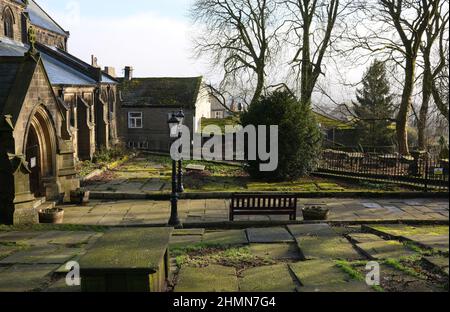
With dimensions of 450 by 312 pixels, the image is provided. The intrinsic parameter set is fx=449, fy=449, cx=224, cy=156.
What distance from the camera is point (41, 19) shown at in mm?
40188

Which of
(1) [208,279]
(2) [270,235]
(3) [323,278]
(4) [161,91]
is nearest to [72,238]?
(2) [270,235]

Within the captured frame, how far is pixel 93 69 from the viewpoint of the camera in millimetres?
36344

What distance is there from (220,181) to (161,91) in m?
24.4

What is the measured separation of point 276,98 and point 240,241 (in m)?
14.1

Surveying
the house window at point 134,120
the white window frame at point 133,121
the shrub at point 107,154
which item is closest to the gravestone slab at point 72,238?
the shrub at point 107,154

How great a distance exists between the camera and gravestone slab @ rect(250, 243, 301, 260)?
32.1ft

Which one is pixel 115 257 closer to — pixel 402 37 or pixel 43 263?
pixel 43 263

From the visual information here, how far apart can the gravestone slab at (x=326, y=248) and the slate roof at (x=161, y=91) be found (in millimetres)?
34340

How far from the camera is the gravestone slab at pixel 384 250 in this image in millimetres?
9180

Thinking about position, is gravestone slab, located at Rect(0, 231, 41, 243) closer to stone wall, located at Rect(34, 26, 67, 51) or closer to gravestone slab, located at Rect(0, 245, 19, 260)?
gravestone slab, located at Rect(0, 245, 19, 260)

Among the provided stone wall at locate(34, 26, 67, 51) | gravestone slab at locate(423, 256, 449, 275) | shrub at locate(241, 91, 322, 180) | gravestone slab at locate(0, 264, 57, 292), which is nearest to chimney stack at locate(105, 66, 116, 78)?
stone wall at locate(34, 26, 67, 51)

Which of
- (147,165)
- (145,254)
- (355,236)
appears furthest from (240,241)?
(147,165)

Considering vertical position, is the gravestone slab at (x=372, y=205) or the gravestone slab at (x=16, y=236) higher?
the gravestone slab at (x=372, y=205)

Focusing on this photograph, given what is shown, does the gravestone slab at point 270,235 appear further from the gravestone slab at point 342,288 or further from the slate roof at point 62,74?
the slate roof at point 62,74
